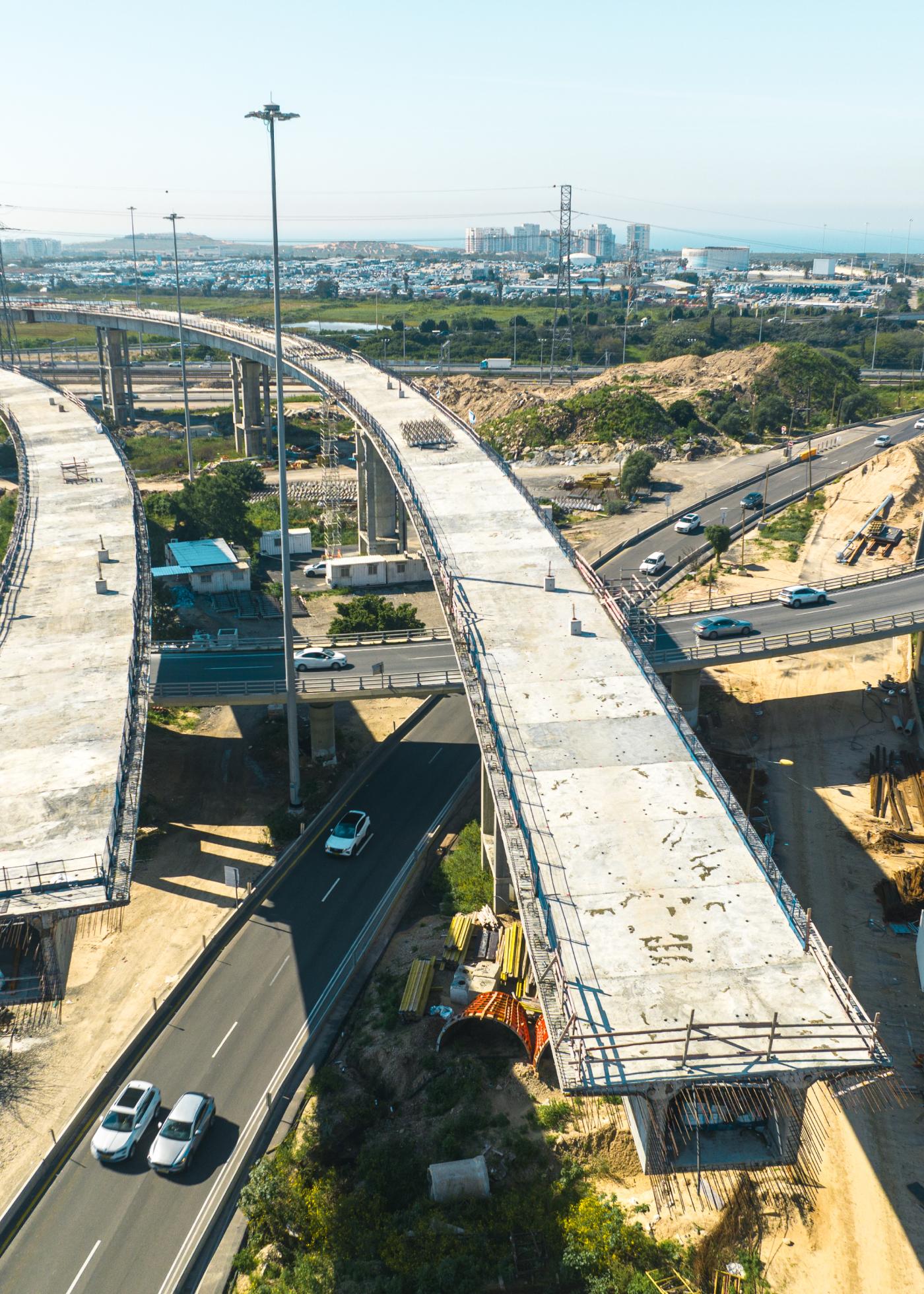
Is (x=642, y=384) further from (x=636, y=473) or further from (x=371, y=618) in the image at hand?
(x=371, y=618)

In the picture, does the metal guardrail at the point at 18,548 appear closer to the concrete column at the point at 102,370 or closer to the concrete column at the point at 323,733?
the concrete column at the point at 323,733

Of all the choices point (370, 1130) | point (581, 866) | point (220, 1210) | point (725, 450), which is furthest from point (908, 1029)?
point (725, 450)

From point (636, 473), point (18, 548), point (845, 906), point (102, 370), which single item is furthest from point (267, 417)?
A: point (845, 906)

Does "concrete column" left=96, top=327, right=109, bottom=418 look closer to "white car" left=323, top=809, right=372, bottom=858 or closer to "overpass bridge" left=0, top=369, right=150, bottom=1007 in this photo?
"overpass bridge" left=0, top=369, right=150, bottom=1007

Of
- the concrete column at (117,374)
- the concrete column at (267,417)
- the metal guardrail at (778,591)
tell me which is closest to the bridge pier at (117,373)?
the concrete column at (117,374)

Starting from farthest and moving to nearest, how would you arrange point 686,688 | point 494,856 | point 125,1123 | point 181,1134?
point 686,688 < point 494,856 < point 125,1123 < point 181,1134

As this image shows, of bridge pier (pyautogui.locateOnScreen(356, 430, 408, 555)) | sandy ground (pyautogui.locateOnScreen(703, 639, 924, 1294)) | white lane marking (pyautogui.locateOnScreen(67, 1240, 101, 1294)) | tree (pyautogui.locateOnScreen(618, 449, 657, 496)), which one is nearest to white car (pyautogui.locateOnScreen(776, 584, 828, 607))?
sandy ground (pyautogui.locateOnScreen(703, 639, 924, 1294))

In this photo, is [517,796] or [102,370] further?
[102,370]
